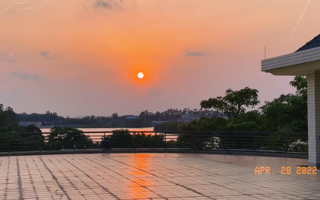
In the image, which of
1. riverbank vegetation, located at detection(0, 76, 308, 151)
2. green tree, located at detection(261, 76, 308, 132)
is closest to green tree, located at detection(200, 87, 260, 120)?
riverbank vegetation, located at detection(0, 76, 308, 151)

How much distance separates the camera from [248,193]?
32.0ft

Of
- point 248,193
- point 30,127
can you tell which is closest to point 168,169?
→ point 248,193

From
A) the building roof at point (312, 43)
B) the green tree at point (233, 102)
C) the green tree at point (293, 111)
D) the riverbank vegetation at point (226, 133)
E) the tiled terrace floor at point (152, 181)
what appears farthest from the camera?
the green tree at point (233, 102)

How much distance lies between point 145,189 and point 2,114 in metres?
35.8

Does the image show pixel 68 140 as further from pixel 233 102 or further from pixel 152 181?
pixel 233 102

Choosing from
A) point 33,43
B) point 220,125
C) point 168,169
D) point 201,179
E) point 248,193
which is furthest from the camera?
point 220,125

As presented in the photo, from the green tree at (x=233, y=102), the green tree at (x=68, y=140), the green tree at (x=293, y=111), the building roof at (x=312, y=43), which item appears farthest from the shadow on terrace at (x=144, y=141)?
the green tree at (x=233, y=102)

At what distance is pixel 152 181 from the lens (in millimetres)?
11500

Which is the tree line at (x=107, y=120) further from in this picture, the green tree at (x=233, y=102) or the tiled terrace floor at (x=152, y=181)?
the tiled terrace floor at (x=152, y=181)

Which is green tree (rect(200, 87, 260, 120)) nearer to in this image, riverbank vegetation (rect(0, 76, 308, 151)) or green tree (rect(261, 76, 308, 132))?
riverbank vegetation (rect(0, 76, 308, 151))

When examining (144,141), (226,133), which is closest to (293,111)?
(226,133)

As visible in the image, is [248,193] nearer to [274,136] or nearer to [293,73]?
[293,73]

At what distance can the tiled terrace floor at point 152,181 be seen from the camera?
31.3 ft

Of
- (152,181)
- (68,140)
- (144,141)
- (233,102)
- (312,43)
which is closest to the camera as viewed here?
(152,181)
